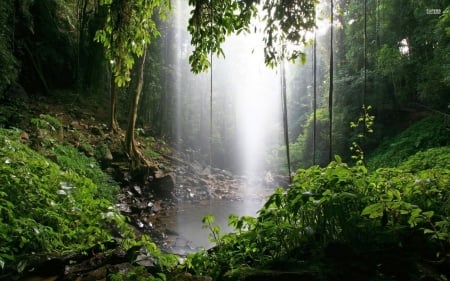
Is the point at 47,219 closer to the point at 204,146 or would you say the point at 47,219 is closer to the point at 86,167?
the point at 86,167

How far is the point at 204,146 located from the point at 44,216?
73.0 feet

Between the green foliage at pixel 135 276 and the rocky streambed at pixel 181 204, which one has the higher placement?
the green foliage at pixel 135 276

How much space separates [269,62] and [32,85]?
A: 40.2 feet

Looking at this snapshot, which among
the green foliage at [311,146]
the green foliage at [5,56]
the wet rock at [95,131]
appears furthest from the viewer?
the green foliage at [311,146]

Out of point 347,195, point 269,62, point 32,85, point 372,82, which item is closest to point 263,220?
point 347,195

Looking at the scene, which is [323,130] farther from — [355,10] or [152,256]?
[152,256]

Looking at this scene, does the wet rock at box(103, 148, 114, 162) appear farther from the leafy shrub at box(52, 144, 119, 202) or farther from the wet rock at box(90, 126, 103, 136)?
the wet rock at box(90, 126, 103, 136)

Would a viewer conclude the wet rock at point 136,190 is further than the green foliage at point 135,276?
Yes

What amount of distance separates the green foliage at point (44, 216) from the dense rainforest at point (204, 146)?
0.5 inches

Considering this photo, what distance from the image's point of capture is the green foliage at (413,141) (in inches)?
442

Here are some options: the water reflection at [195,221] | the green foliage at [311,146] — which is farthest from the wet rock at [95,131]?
the green foliage at [311,146]

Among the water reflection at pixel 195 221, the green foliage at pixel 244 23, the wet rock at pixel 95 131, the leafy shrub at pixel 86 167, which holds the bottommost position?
the water reflection at pixel 195 221

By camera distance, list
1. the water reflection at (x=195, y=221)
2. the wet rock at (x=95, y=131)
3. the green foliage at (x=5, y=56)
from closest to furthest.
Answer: the water reflection at (x=195, y=221) → the green foliage at (x=5, y=56) → the wet rock at (x=95, y=131)

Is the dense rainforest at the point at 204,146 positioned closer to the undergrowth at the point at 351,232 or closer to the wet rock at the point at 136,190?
the undergrowth at the point at 351,232
